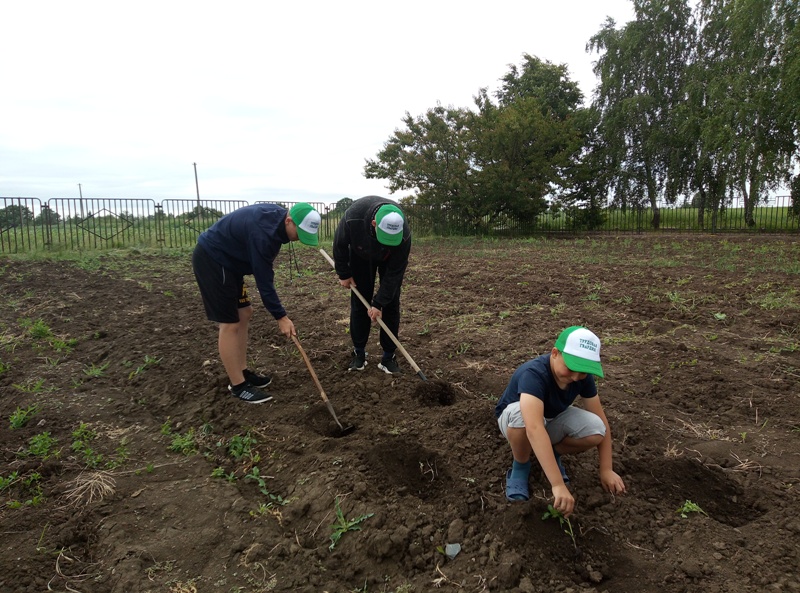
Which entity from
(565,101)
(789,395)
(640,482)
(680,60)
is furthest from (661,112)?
(640,482)

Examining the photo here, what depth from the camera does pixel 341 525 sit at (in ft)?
8.32

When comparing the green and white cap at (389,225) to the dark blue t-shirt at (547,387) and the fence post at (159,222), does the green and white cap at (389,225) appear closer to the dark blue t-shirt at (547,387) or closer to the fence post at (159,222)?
the dark blue t-shirt at (547,387)

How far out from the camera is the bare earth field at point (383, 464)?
231cm

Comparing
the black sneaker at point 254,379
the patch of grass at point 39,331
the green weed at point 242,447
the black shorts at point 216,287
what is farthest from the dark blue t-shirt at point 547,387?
the patch of grass at point 39,331

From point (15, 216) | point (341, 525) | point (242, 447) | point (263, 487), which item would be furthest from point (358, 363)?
point (15, 216)

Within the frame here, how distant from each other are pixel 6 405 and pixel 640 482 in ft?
14.3

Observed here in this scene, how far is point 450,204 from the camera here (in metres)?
21.9

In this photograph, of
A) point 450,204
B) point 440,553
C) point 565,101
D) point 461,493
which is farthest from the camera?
point 565,101

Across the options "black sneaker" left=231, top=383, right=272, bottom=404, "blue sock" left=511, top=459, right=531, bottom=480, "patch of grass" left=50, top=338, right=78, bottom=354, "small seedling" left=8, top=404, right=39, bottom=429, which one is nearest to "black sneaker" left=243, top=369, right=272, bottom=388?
"black sneaker" left=231, top=383, right=272, bottom=404

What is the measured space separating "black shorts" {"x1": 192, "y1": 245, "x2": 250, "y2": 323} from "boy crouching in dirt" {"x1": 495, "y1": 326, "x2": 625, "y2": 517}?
2.10 m

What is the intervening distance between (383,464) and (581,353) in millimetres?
1370

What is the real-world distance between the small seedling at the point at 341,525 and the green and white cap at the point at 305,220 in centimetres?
178

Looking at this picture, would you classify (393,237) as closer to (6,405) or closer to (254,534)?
(254,534)

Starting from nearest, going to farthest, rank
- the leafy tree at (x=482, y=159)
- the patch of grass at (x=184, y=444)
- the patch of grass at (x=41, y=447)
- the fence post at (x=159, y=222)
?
the patch of grass at (x=41, y=447), the patch of grass at (x=184, y=444), the fence post at (x=159, y=222), the leafy tree at (x=482, y=159)
